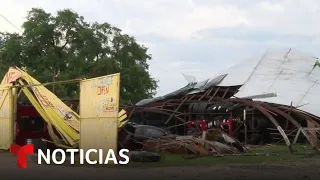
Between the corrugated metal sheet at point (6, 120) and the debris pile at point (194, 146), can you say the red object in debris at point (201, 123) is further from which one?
the corrugated metal sheet at point (6, 120)

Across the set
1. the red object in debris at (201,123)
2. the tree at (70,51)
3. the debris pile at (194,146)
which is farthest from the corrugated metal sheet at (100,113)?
the tree at (70,51)

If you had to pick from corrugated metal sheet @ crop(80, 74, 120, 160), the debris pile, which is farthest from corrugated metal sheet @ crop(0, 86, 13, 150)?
the debris pile

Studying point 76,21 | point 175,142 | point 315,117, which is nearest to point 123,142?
point 175,142

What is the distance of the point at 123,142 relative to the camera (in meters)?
21.0

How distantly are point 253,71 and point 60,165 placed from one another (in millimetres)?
23137

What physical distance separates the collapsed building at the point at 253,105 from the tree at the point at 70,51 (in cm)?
1378

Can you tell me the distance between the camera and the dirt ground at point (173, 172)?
506 inches

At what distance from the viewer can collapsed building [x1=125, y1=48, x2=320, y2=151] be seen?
88.9 feet

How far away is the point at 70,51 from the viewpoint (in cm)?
5019

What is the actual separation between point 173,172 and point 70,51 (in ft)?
125

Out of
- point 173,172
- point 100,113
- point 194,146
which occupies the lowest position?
point 173,172

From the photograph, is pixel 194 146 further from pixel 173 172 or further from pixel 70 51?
pixel 70 51

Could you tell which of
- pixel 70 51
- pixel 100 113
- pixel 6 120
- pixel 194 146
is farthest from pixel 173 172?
pixel 70 51

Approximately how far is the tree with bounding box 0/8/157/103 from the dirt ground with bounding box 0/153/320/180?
109 ft
